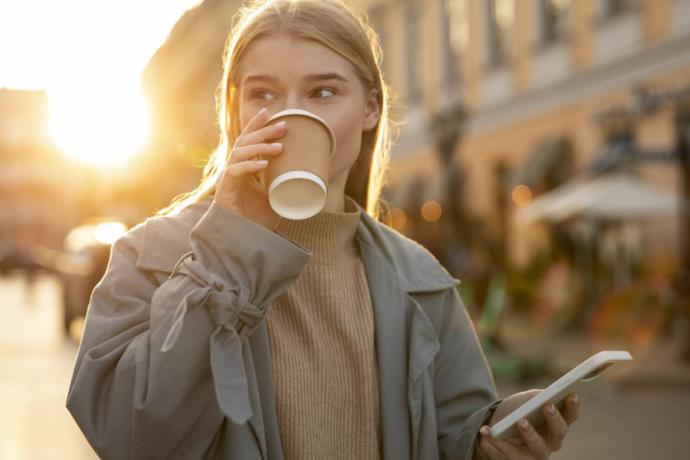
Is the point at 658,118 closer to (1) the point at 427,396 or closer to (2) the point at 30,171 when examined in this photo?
(1) the point at 427,396

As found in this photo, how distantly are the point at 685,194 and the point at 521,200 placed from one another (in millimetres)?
6259

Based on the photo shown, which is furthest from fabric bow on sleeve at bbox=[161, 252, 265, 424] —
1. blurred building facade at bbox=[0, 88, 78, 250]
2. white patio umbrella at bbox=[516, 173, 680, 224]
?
blurred building facade at bbox=[0, 88, 78, 250]

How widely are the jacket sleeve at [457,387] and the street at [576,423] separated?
2.71 meters

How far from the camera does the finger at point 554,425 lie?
6.70ft

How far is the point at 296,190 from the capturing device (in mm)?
1818

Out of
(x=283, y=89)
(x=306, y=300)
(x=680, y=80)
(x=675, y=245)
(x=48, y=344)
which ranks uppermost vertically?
(x=680, y=80)

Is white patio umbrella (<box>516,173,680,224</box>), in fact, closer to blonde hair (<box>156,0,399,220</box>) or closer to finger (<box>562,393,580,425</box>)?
blonde hair (<box>156,0,399,220</box>)

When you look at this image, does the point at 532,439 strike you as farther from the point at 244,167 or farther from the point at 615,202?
the point at 615,202

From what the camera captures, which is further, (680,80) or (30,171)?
(30,171)

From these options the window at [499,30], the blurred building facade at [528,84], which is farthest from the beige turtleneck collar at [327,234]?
the window at [499,30]

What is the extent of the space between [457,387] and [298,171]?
0.72 m

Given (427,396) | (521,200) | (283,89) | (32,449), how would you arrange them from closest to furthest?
(283,89), (427,396), (32,449), (521,200)

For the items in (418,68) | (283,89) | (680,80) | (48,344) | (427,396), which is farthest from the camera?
(418,68)

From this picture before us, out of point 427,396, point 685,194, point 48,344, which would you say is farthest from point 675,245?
point 427,396
